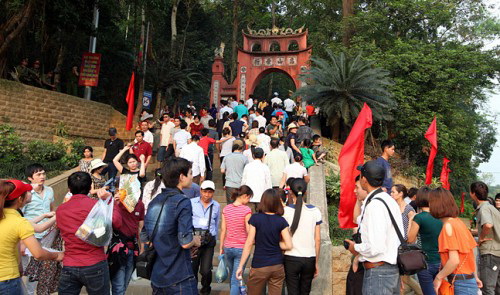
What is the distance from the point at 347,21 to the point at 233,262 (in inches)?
655

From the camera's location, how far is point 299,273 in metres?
5.09

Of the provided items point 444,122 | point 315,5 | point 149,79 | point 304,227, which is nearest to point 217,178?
point 304,227

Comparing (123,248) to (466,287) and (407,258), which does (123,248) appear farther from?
(466,287)

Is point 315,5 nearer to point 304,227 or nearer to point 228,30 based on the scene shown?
point 228,30

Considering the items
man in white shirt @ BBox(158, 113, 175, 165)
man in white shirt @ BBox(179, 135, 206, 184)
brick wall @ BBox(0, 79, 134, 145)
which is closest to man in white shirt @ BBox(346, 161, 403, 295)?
man in white shirt @ BBox(179, 135, 206, 184)

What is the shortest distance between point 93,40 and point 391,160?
13.9 meters

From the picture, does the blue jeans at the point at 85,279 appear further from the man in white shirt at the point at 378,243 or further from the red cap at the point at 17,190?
the man in white shirt at the point at 378,243

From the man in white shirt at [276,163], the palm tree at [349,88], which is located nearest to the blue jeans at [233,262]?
the man in white shirt at [276,163]

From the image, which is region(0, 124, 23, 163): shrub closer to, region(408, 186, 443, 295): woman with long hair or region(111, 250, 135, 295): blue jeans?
region(111, 250, 135, 295): blue jeans

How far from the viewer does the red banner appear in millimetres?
18969

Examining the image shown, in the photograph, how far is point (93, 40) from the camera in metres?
20.0

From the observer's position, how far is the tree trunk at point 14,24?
15094 millimetres

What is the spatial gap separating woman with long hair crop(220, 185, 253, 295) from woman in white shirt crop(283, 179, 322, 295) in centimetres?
63

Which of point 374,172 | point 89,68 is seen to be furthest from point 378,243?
point 89,68
